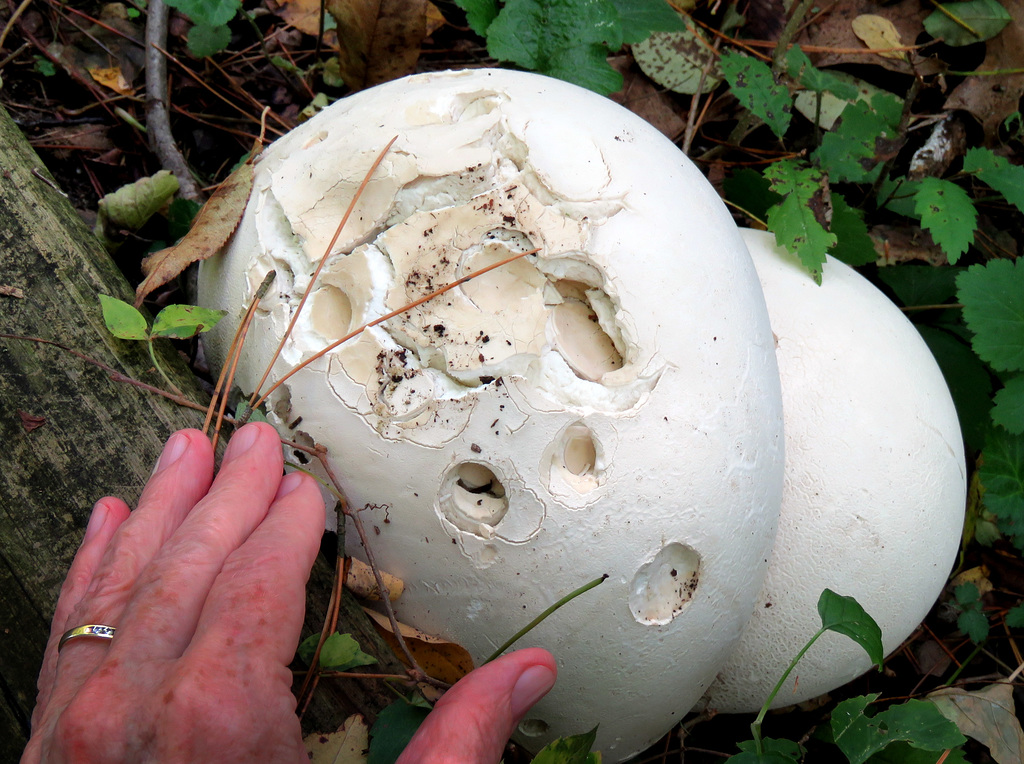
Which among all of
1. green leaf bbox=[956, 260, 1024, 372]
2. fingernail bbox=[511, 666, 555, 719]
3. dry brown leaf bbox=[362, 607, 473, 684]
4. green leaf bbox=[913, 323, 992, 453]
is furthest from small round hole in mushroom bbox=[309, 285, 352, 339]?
green leaf bbox=[913, 323, 992, 453]

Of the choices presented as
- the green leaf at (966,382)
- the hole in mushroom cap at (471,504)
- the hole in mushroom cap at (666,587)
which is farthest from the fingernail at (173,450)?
the green leaf at (966,382)

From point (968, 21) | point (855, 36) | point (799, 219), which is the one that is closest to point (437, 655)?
point (799, 219)

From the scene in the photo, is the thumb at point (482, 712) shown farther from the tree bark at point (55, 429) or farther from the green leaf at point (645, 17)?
the green leaf at point (645, 17)

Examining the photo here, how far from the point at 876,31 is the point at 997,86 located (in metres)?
0.48

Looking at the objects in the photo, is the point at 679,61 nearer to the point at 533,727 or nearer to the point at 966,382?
the point at 966,382

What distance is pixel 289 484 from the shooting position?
1.29 meters

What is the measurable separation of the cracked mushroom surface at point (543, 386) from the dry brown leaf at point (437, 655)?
2 centimetres

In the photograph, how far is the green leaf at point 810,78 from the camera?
6.74 feet

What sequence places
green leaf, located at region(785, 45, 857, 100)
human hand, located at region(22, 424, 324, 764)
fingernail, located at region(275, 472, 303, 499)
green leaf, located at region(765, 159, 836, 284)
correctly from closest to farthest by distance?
human hand, located at region(22, 424, 324, 764)
fingernail, located at region(275, 472, 303, 499)
green leaf, located at region(765, 159, 836, 284)
green leaf, located at region(785, 45, 857, 100)

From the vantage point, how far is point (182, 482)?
4.22 ft

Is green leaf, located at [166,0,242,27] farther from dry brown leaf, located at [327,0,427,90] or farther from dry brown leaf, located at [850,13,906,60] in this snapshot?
dry brown leaf, located at [850,13,906,60]

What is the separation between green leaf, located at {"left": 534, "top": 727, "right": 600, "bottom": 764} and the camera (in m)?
1.13

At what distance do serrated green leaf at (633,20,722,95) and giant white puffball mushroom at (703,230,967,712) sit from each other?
1.15 m

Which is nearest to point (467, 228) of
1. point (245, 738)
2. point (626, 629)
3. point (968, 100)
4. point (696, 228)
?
point (696, 228)
